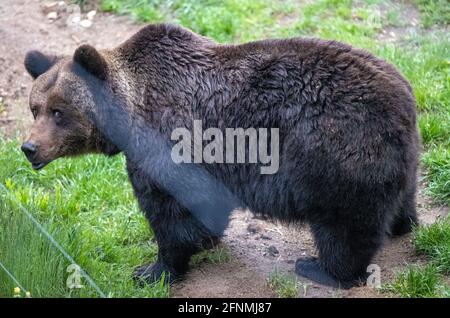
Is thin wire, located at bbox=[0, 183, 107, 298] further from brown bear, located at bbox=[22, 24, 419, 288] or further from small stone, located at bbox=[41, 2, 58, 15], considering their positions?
small stone, located at bbox=[41, 2, 58, 15]

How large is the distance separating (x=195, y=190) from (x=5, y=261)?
149cm

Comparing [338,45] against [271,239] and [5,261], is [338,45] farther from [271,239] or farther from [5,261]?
[5,261]

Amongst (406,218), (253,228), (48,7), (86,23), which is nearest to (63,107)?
(253,228)

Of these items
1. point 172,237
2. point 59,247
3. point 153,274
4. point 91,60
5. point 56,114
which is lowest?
point 153,274

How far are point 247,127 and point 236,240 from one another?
135 cm

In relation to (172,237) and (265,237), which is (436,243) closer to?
(265,237)

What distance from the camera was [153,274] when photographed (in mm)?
6223

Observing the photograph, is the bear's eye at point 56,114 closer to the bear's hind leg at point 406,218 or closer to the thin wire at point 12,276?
the thin wire at point 12,276

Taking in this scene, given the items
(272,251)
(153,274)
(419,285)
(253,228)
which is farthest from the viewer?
(253,228)

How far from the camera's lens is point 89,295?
208 inches

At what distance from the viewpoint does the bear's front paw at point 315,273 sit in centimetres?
587

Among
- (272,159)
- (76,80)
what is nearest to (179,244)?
(272,159)

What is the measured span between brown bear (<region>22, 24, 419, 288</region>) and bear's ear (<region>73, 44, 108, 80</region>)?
0.03 feet

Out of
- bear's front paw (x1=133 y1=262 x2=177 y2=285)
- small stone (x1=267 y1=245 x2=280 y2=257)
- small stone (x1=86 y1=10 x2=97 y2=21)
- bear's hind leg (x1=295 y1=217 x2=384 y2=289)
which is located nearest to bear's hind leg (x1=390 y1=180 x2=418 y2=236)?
bear's hind leg (x1=295 y1=217 x2=384 y2=289)
